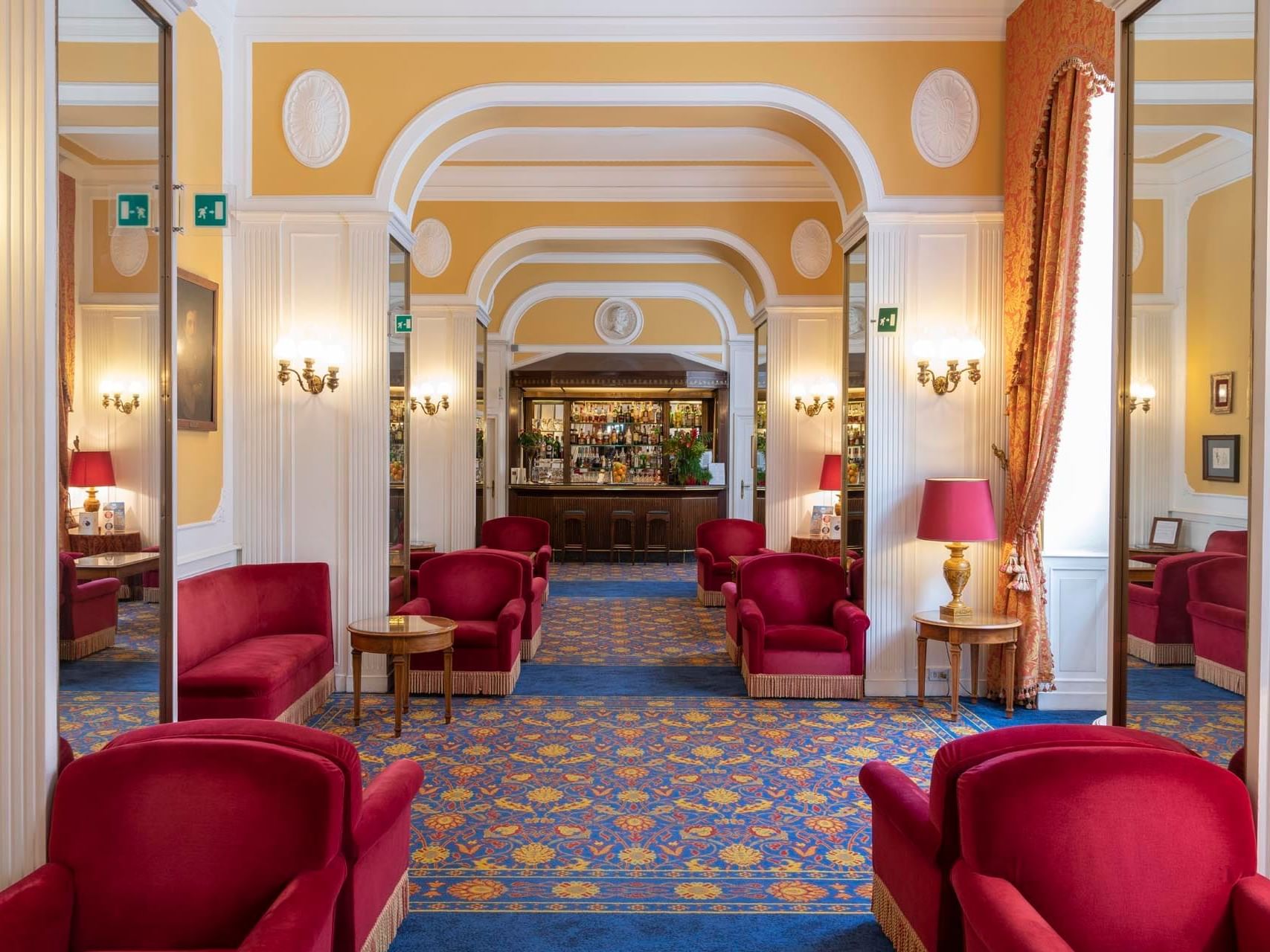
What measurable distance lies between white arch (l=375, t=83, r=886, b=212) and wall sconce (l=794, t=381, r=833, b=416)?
3.89m

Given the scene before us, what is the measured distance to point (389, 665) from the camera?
698 cm

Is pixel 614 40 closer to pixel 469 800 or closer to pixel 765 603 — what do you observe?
pixel 765 603

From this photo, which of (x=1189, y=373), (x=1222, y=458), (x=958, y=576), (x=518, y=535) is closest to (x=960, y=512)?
(x=958, y=576)

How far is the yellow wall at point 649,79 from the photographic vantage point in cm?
697

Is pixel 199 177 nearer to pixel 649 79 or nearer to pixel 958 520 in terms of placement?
pixel 649 79

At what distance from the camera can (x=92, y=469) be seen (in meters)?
2.93

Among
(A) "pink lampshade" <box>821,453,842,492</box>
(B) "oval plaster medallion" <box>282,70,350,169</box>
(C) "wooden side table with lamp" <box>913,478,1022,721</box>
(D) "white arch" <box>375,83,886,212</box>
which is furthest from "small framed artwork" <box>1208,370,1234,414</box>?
(A) "pink lampshade" <box>821,453,842,492</box>

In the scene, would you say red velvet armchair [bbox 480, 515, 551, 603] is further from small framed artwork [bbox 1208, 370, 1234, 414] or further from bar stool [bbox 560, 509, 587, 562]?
small framed artwork [bbox 1208, 370, 1234, 414]

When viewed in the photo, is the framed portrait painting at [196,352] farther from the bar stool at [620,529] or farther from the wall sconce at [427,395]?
the bar stool at [620,529]

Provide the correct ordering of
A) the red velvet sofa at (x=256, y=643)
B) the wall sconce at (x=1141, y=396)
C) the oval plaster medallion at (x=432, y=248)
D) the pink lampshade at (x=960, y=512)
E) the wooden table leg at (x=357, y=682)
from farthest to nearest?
the oval plaster medallion at (x=432, y=248)
the pink lampshade at (x=960, y=512)
the wooden table leg at (x=357, y=682)
the red velvet sofa at (x=256, y=643)
the wall sconce at (x=1141, y=396)

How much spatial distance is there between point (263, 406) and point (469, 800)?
3.58 m

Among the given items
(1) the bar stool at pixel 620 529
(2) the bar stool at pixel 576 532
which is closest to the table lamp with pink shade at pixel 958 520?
(1) the bar stool at pixel 620 529

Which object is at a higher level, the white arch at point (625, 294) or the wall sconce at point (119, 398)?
the white arch at point (625, 294)

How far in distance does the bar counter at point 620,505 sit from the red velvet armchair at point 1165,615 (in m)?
12.5
